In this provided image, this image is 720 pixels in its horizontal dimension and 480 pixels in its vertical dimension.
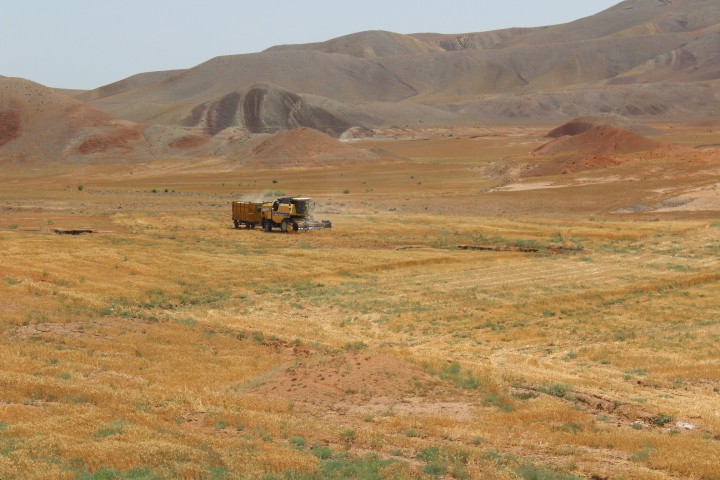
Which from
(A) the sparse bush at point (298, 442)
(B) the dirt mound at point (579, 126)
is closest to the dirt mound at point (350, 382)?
(A) the sparse bush at point (298, 442)

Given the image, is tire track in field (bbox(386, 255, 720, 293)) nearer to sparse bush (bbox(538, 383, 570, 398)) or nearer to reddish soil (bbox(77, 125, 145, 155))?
sparse bush (bbox(538, 383, 570, 398))

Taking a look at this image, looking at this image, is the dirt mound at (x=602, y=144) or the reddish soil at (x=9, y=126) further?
the reddish soil at (x=9, y=126)

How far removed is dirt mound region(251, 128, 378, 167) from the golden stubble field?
56.7 meters

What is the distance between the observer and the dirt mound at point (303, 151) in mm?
116750

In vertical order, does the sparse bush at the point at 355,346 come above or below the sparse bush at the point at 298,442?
below

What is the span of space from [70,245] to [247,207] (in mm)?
14566

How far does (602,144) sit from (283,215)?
2400 inches

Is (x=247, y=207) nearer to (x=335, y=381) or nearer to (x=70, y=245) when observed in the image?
(x=70, y=245)

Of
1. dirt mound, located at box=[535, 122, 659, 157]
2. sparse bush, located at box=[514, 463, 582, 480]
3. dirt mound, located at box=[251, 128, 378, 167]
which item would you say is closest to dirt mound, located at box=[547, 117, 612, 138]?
dirt mound, located at box=[535, 122, 659, 157]

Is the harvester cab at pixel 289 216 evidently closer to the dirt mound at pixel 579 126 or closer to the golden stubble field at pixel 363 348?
the golden stubble field at pixel 363 348

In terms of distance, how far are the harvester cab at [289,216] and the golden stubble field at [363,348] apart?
5.48 feet

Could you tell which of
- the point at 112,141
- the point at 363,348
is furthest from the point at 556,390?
the point at 112,141

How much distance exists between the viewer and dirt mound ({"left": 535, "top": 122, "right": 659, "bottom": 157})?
101 m

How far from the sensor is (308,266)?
1563 inches
